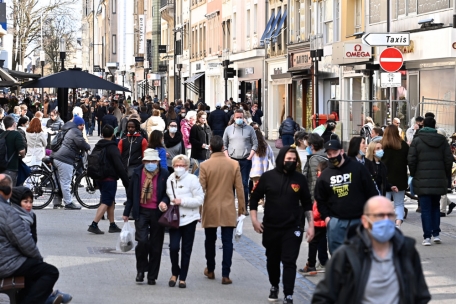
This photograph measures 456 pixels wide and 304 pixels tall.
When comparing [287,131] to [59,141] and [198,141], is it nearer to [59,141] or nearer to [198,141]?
[198,141]

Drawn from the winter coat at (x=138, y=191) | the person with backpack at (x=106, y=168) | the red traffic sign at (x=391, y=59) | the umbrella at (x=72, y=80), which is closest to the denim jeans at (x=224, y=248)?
the winter coat at (x=138, y=191)

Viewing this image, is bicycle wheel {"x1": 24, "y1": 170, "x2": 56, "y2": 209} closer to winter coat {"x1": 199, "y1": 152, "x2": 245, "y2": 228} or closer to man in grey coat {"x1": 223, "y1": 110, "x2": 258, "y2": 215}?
man in grey coat {"x1": 223, "y1": 110, "x2": 258, "y2": 215}

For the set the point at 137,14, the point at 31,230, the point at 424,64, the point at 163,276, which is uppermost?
the point at 137,14

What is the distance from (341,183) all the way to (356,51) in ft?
76.6

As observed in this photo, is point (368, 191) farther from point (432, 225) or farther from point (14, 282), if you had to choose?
point (432, 225)

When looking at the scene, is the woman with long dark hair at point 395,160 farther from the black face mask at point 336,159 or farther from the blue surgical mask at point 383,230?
the blue surgical mask at point 383,230

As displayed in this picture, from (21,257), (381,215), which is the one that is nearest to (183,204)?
(21,257)

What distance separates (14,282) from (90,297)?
5.55ft

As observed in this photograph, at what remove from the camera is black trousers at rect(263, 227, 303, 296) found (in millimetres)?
10320

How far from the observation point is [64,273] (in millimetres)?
12234

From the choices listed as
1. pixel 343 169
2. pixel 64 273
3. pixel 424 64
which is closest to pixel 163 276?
pixel 64 273

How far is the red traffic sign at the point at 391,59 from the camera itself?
21266 millimetres

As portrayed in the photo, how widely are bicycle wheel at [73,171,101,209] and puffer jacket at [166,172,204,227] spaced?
346 inches

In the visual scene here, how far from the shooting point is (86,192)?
67.7 ft
